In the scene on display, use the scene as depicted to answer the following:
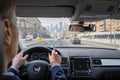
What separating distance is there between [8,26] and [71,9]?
489 cm

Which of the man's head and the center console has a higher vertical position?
the man's head

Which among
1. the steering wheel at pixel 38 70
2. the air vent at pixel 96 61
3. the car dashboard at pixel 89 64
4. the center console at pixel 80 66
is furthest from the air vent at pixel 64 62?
the steering wheel at pixel 38 70

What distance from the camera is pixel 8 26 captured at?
84cm

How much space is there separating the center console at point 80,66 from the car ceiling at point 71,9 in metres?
0.82

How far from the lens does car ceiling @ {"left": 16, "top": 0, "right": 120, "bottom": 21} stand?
16.6 ft

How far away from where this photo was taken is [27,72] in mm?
3988

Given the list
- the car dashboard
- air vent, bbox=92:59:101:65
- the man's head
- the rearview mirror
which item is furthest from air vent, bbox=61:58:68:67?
the man's head

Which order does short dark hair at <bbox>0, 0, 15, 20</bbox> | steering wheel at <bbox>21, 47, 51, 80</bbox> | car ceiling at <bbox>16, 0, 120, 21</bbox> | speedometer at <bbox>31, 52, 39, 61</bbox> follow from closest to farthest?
short dark hair at <bbox>0, 0, 15, 20</bbox>, steering wheel at <bbox>21, 47, 51, 80</bbox>, speedometer at <bbox>31, 52, 39, 61</bbox>, car ceiling at <bbox>16, 0, 120, 21</bbox>

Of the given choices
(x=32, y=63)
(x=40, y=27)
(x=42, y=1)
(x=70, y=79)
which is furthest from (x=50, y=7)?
(x=32, y=63)

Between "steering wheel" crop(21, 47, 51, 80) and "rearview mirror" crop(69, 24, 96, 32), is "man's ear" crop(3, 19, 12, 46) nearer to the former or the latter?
"steering wheel" crop(21, 47, 51, 80)

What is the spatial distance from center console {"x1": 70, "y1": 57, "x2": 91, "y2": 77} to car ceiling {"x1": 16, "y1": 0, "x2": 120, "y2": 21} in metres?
0.82

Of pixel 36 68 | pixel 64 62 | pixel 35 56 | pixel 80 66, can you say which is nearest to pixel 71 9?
pixel 64 62

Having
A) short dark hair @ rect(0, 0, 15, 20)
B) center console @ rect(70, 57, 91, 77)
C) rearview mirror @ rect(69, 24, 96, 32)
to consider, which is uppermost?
short dark hair @ rect(0, 0, 15, 20)

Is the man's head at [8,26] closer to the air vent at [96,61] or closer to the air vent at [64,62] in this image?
the air vent at [64,62]
